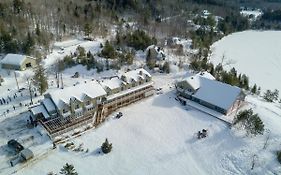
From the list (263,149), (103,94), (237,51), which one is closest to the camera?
(263,149)

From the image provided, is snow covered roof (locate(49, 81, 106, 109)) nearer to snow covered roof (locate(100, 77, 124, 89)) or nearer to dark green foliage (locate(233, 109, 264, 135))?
snow covered roof (locate(100, 77, 124, 89))

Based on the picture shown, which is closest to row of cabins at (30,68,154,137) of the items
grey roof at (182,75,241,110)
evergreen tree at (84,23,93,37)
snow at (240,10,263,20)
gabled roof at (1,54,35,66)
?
grey roof at (182,75,241,110)

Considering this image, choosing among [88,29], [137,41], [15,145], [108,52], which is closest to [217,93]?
[108,52]

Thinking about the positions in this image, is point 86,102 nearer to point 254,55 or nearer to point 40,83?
point 40,83

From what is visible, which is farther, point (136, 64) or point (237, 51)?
point (237, 51)

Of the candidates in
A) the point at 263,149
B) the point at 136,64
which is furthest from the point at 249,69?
the point at 263,149

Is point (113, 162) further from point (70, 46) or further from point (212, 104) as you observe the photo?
point (70, 46)
